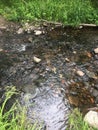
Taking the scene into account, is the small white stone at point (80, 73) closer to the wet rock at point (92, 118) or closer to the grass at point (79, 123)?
the wet rock at point (92, 118)

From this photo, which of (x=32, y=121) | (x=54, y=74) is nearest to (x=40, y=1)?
(x=54, y=74)

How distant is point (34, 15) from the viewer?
8.77 metres

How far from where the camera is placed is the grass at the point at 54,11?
28.2 feet

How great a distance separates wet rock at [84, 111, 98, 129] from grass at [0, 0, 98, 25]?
4378 millimetres

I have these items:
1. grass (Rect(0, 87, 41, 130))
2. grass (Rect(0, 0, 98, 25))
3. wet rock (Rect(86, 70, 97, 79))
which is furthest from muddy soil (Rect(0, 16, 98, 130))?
grass (Rect(0, 87, 41, 130))

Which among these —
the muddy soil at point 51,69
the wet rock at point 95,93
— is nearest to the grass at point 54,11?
the muddy soil at point 51,69

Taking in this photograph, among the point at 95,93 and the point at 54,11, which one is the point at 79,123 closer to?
the point at 95,93

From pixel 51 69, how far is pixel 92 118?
2.14 m

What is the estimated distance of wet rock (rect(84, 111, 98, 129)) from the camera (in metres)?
4.26

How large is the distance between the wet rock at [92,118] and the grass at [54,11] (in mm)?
4378

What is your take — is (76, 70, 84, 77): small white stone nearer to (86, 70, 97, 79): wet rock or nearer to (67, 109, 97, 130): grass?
(86, 70, 97, 79): wet rock

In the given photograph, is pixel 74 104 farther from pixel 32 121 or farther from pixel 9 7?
pixel 9 7

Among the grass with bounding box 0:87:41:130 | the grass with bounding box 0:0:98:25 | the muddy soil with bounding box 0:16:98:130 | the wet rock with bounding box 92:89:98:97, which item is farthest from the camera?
the grass with bounding box 0:0:98:25

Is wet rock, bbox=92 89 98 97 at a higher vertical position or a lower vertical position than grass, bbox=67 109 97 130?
lower
